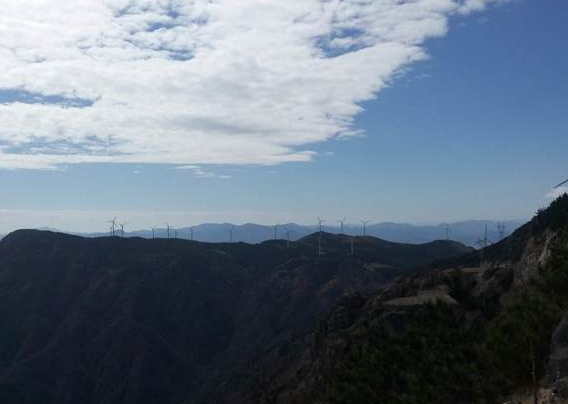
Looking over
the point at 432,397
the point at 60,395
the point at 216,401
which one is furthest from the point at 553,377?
the point at 60,395

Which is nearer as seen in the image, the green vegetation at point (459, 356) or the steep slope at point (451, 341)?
the steep slope at point (451, 341)

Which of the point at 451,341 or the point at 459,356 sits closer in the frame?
the point at 459,356

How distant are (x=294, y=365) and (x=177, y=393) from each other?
91.7 metres

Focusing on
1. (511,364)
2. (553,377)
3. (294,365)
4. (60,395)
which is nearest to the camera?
(553,377)

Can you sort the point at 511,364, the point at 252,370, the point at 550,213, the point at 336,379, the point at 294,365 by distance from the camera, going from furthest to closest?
the point at 252,370 → the point at 294,365 → the point at 550,213 → the point at 336,379 → the point at 511,364

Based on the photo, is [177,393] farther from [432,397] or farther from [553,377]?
[553,377]

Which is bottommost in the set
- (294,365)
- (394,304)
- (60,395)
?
(60,395)

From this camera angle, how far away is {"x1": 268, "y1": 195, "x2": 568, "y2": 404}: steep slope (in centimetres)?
3522

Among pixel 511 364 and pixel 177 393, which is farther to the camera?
pixel 177 393

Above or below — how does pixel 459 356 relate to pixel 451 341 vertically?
below

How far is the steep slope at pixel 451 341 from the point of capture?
35.2m

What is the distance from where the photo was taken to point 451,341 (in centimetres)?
5056

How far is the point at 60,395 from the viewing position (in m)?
191

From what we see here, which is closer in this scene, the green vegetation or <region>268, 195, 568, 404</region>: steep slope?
<region>268, 195, 568, 404</region>: steep slope
